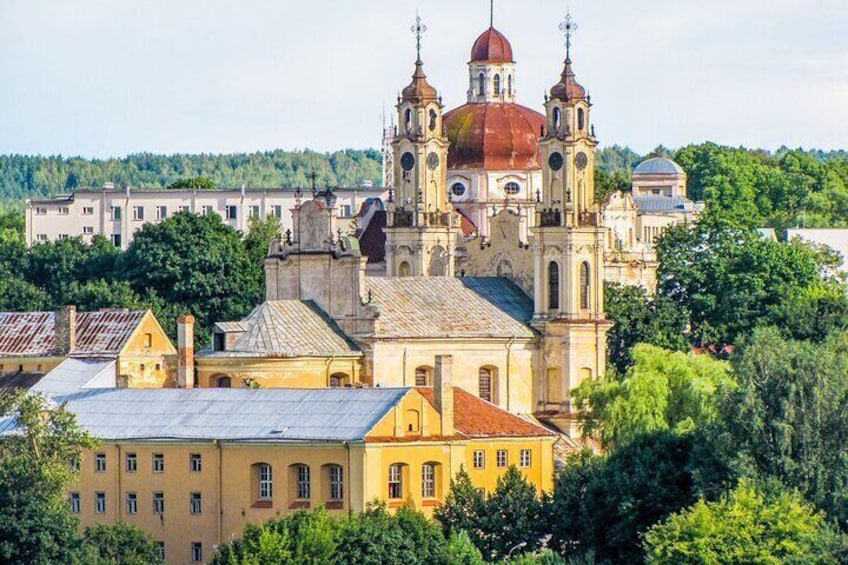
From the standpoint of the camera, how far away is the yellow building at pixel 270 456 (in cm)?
10319

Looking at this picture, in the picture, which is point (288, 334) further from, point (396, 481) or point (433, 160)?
point (433, 160)

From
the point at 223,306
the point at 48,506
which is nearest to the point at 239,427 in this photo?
the point at 48,506

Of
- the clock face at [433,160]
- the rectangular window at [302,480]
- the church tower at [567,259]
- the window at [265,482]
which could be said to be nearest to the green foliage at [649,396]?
the church tower at [567,259]

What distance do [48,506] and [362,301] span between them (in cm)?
2107

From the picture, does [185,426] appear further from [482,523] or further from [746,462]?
[746,462]

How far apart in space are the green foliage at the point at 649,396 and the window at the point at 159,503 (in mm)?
15586

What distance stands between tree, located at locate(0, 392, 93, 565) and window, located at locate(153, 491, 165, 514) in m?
2.61

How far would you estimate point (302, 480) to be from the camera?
104m

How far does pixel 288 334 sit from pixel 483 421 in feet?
27.6

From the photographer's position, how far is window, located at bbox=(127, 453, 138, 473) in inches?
4183

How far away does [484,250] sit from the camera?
128 meters

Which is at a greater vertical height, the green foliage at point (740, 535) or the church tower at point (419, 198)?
the church tower at point (419, 198)

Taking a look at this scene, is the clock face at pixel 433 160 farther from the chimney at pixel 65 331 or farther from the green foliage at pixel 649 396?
the chimney at pixel 65 331

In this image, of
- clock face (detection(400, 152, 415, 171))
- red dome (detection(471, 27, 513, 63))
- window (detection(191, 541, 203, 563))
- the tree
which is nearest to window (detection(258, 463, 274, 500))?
window (detection(191, 541, 203, 563))
